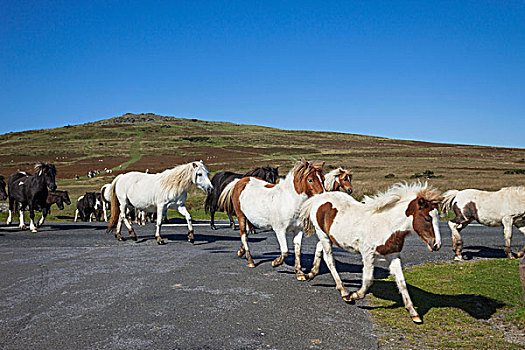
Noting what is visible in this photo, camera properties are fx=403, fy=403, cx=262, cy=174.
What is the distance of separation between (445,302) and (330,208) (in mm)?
2647

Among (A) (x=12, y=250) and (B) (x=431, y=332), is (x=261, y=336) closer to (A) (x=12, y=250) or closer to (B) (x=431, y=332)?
(B) (x=431, y=332)

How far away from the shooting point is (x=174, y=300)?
7.36 metres

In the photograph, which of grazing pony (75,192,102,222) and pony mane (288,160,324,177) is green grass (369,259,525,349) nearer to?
pony mane (288,160,324,177)

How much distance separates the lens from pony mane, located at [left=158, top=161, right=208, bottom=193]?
1394cm

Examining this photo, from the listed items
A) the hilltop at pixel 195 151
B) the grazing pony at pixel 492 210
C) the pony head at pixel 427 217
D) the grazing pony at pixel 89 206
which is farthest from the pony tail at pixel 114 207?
the hilltop at pixel 195 151

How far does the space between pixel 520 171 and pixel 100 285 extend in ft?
198

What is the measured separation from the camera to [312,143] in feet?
423

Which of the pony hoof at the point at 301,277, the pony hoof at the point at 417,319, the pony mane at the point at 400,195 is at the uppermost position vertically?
the pony mane at the point at 400,195

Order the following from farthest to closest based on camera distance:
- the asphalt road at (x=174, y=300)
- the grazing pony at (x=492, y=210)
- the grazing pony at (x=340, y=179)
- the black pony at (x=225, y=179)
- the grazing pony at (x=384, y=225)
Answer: the black pony at (x=225, y=179), the grazing pony at (x=340, y=179), the grazing pony at (x=492, y=210), the grazing pony at (x=384, y=225), the asphalt road at (x=174, y=300)

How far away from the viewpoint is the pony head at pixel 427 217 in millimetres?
6203

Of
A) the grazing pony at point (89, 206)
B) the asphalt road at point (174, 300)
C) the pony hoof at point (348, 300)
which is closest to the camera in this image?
the asphalt road at point (174, 300)

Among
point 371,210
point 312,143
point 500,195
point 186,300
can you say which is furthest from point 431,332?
point 312,143

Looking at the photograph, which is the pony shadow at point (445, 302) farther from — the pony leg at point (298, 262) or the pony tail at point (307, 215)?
the pony tail at point (307, 215)

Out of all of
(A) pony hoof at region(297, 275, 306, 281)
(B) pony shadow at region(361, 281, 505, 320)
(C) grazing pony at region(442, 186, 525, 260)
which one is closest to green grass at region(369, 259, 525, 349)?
(B) pony shadow at region(361, 281, 505, 320)
